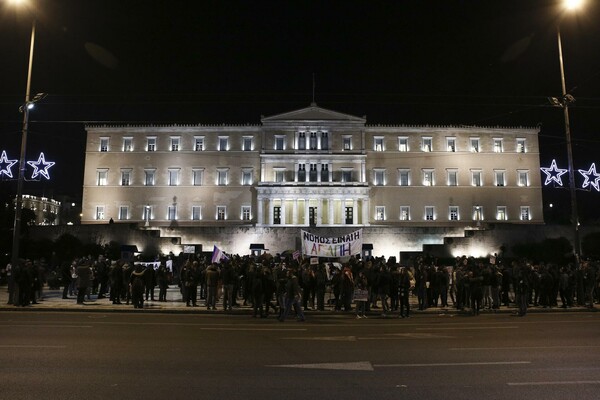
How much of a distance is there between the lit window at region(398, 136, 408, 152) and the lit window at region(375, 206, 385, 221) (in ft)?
26.3

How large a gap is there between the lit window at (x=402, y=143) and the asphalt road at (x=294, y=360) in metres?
52.3

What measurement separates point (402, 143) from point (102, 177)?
3871 centimetres

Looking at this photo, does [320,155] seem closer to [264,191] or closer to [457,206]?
[264,191]

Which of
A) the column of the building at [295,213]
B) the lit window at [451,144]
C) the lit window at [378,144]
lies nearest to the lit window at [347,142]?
the lit window at [378,144]

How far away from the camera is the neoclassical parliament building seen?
62.9m

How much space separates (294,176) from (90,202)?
26047 mm

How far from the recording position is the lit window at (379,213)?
A: 63.6 metres

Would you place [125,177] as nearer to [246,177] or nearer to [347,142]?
[246,177]

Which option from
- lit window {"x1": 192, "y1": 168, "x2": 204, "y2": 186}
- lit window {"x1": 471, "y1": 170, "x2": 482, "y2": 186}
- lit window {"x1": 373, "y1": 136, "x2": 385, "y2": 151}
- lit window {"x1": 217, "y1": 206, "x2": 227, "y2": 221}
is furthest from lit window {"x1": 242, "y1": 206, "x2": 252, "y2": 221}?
lit window {"x1": 471, "y1": 170, "x2": 482, "y2": 186}

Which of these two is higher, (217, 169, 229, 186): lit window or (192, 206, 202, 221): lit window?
(217, 169, 229, 186): lit window

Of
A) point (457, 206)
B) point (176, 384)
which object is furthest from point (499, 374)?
point (457, 206)

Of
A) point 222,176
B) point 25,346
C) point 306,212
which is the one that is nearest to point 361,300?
point 25,346

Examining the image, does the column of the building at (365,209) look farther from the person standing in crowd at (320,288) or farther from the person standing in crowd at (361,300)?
the person standing in crowd at (361,300)

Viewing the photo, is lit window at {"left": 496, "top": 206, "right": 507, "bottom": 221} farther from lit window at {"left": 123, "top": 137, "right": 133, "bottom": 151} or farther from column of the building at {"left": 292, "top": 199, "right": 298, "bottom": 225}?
lit window at {"left": 123, "top": 137, "right": 133, "bottom": 151}
